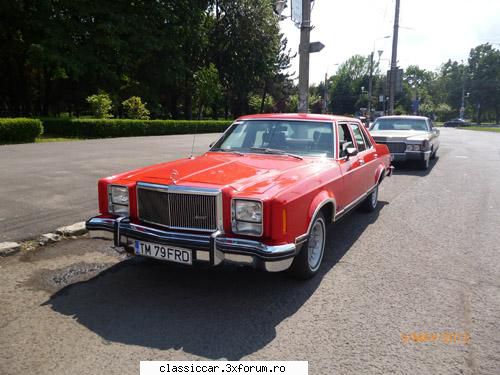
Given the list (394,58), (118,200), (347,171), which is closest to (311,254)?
(347,171)

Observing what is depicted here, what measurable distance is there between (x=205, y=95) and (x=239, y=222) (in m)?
36.4

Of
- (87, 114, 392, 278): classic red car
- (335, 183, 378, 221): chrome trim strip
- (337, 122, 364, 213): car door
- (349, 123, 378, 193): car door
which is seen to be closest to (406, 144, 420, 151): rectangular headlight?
(349, 123, 378, 193): car door

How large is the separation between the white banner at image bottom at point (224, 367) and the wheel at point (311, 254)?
1.25m

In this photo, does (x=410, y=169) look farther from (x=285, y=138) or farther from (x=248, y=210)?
(x=248, y=210)

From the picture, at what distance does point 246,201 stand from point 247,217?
0.14m

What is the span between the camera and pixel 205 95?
38375mm

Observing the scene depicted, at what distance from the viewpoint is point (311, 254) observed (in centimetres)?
410

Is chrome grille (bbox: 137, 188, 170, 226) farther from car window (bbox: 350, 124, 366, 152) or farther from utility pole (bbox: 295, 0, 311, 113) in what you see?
utility pole (bbox: 295, 0, 311, 113)

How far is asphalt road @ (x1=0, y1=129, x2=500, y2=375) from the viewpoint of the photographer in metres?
2.73

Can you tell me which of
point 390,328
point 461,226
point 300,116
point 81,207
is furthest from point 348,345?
point 81,207

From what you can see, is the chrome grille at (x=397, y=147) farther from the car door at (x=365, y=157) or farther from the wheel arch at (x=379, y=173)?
the car door at (x=365, y=157)

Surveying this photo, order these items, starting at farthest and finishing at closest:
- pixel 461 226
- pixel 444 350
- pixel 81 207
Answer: pixel 81 207 → pixel 461 226 → pixel 444 350

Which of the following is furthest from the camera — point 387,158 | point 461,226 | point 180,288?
point 387,158

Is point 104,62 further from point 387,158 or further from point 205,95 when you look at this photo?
point 387,158
